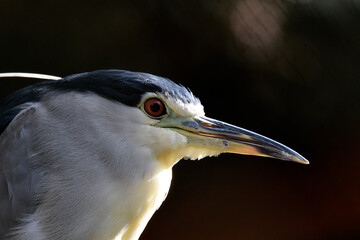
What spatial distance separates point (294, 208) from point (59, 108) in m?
1.33

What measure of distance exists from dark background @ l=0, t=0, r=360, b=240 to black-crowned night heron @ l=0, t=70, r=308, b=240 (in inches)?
38.1

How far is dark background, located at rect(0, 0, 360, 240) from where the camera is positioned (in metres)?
2.19

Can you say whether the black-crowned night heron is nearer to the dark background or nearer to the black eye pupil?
the black eye pupil

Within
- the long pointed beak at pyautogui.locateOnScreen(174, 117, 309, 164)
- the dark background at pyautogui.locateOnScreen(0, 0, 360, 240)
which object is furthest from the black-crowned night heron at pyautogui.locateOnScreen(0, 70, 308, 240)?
the dark background at pyautogui.locateOnScreen(0, 0, 360, 240)

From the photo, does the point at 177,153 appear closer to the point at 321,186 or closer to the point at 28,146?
the point at 28,146

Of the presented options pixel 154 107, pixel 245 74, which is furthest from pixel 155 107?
pixel 245 74

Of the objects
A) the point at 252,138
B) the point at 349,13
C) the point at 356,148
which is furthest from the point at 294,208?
the point at 252,138

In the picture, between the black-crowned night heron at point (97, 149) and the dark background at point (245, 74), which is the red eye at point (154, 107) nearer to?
the black-crowned night heron at point (97, 149)

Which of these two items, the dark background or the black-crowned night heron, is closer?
the black-crowned night heron

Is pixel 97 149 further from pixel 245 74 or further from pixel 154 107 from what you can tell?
pixel 245 74

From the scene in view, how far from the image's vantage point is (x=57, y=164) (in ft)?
3.98

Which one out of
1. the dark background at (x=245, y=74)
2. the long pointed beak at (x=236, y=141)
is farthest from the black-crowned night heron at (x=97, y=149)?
the dark background at (x=245, y=74)

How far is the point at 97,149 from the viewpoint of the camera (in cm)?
122

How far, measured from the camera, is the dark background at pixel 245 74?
7.18 feet
